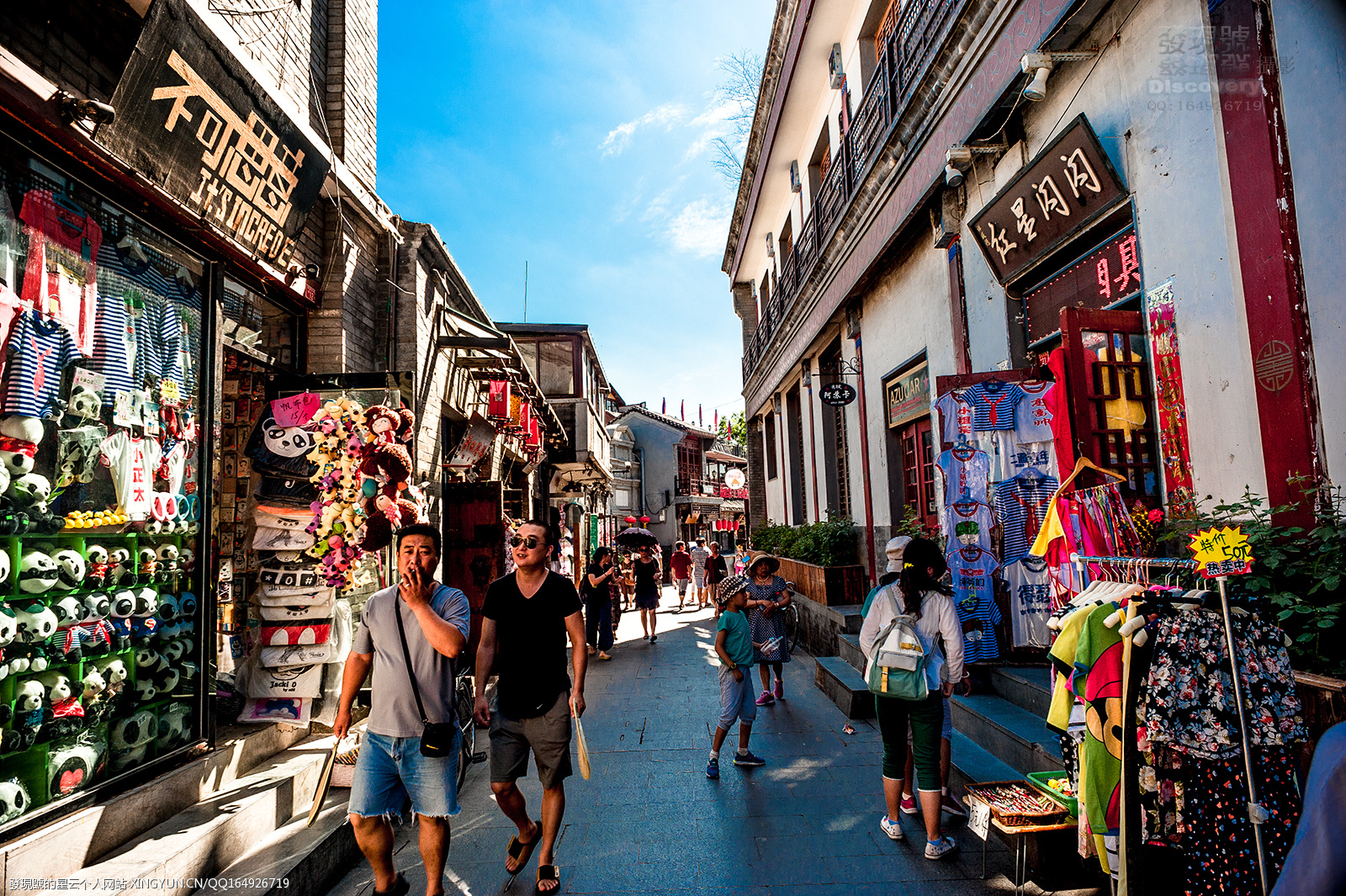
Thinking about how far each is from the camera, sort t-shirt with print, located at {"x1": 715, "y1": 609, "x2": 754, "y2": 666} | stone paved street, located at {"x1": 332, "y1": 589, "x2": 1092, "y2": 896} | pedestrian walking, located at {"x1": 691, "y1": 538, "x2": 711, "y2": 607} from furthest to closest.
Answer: pedestrian walking, located at {"x1": 691, "y1": 538, "x2": 711, "y2": 607} < t-shirt with print, located at {"x1": 715, "y1": 609, "x2": 754, "y2": 666} < stone paved street, located at {"x1": 332, "y1": 589, "x2": 1092, "y2": 896}

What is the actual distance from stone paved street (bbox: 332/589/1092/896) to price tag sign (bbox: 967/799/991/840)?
1.02 ft

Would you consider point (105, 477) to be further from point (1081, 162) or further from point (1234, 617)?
point (1081, 162)

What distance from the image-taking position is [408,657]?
3406 millimetres

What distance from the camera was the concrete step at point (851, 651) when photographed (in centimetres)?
783

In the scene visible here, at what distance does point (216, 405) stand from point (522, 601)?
2.88 meters

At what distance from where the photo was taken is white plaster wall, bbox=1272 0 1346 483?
11.3 feet

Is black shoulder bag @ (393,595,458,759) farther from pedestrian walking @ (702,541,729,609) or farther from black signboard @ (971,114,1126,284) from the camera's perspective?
pedestrian walking @ (702,541,729,609)

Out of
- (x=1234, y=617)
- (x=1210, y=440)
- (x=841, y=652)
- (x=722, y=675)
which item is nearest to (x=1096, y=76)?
(x=1210, y=440)

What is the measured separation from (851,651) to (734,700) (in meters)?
3.23

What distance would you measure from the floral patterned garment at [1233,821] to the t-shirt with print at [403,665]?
3320 mm

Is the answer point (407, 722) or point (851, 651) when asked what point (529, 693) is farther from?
point (851, 651)

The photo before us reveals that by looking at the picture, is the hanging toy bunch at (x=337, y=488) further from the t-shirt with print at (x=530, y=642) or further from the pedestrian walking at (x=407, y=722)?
the pedestrian walking at (x=407, y=722)

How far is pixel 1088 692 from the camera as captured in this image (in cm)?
306

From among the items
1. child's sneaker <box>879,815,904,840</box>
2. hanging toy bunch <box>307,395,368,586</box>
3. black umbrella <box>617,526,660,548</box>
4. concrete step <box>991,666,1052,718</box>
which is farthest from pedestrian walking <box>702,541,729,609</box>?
child's sneaker <box>879,815,904,840</box>
